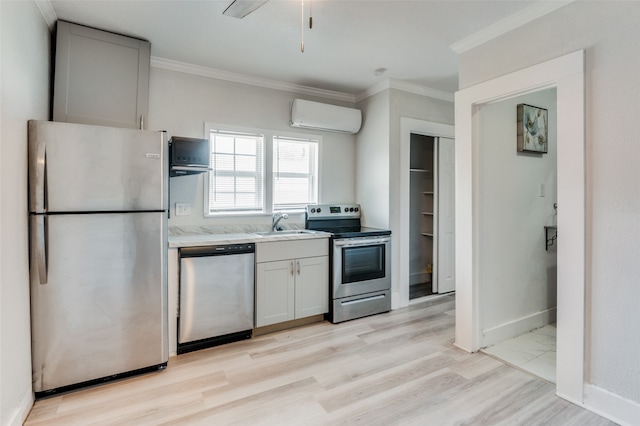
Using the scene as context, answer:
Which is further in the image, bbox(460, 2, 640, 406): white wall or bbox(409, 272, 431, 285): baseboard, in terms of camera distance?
bbox(409, 272, 431, 285): baseboard

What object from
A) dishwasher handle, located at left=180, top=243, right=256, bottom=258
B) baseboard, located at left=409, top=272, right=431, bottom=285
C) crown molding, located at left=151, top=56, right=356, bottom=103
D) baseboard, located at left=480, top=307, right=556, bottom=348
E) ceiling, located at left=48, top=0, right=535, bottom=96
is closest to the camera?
ceiling, located at left=48, top=0, right=535, bottom=96

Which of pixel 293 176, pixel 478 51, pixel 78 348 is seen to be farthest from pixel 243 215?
pixel 478 51

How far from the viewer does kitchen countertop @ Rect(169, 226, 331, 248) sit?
8.91 feet

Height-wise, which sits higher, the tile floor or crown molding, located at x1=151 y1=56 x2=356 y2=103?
crown molding, located at x1=151 y1=56 x2=356 y2=103

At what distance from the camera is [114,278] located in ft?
7.25

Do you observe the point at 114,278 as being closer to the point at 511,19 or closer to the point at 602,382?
the point at 602,382

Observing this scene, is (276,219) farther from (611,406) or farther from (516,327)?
(611,406)

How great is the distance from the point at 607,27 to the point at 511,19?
0.64 metres

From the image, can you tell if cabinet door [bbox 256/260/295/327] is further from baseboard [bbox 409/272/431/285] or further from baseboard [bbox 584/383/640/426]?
baseboard [bbox 409/272/431/285]

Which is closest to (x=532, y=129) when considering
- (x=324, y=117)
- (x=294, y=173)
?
(x=324, y=117)

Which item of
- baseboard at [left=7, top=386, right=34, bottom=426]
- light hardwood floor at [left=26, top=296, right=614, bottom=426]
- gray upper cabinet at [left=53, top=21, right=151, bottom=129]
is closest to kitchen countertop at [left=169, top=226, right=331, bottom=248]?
light hardwood floor at [left=26, top=296, right=614, bottom=426]

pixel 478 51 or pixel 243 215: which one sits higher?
pixel 478 51

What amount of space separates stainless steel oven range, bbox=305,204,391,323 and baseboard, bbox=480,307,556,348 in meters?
1.14

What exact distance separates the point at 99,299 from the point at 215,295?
0.85m
